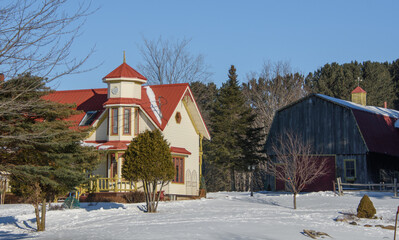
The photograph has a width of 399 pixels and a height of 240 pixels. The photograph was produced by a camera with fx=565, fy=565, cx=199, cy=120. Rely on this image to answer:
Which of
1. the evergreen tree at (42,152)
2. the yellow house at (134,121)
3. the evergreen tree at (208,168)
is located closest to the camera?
the evergreen tree at (42,152)

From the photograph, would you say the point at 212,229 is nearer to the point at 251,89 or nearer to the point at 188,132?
the point at 188,132

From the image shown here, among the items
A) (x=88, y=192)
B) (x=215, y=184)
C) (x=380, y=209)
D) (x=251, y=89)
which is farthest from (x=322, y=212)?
(x=251, y=89)

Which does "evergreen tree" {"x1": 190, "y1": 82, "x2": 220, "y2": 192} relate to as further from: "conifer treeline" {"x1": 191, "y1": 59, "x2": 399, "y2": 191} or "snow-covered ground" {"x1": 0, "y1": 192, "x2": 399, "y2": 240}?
"snow-covered ground" {"x1": 0, "y1": 192, "x2": 399, "y2": 240}

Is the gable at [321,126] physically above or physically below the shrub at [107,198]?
above

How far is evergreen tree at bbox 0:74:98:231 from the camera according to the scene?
15.9 metres

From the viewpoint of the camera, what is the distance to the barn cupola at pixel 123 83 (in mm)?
32531

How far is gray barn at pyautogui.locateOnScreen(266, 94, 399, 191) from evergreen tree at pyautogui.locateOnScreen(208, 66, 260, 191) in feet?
13.2

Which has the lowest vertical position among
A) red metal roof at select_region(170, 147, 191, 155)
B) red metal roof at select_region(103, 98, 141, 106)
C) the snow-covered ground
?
the snow-covered ground

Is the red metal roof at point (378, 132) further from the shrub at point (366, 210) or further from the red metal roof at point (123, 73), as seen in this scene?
the red metal roof at point (123, 73)

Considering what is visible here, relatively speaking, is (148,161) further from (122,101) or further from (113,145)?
(122,101)

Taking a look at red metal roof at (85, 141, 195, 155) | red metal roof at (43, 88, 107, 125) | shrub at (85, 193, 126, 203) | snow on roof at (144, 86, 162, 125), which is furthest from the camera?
red metal roof at (43, 88, 107, 125)

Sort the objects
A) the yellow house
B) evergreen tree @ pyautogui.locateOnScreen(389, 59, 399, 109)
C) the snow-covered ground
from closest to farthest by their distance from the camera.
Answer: the snow-covered ground
the yellow house
evergreen tree @ pyautogui.locateOnScreen(389, 59, 399, 109)

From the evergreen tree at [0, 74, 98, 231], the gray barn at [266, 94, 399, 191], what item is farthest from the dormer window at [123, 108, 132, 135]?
the gray barn at [266, 94, 399, 191]

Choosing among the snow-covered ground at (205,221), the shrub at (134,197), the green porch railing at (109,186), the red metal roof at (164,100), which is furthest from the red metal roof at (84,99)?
the snow-covered ground at (205,221)
